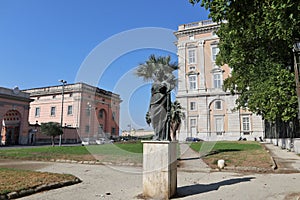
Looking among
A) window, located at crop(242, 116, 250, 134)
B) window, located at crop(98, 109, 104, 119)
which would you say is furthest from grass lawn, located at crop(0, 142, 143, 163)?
window, located at crop(242, 116, 250, 134)

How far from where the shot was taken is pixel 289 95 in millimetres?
12008

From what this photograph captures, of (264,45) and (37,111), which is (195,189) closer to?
(264,45)

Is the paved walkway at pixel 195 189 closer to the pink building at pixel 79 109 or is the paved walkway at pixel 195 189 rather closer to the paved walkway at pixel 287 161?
the paved walkway at pixel 287 161

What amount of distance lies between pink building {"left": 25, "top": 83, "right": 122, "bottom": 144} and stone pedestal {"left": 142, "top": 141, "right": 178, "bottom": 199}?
115ft

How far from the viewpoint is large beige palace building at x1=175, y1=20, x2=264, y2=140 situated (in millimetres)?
41844

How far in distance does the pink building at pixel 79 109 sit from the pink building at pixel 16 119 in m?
7.47

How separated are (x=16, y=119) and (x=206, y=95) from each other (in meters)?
31.9

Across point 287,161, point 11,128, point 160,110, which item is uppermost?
point 160,110

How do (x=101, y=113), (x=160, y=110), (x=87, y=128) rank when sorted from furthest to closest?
(x=101, y=113)
(x=87, y=128)
(x=160, y=110)

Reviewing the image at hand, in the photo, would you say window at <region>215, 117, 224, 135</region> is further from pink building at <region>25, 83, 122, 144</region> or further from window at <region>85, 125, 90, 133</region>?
window at <region>85, 125, 90, 133</region>

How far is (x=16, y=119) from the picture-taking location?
3544cm

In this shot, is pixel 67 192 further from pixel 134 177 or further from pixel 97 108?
pixel 97 108

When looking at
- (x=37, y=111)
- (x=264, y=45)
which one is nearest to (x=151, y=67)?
(x=264, y=45)

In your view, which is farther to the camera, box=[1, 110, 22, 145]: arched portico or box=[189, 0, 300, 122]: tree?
box=[1, 110, 22, 145]: arched portico
